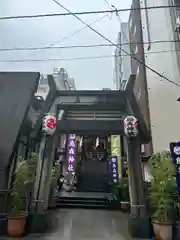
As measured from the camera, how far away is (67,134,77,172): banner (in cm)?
1483

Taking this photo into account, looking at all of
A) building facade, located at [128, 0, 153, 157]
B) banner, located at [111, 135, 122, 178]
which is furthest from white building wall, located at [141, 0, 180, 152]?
banner, located at [111, 135, 122, 178]

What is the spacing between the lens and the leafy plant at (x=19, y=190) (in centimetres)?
588

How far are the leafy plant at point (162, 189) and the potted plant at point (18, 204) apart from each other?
3.20 metres

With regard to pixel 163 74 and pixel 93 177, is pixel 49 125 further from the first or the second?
pixel 93 177

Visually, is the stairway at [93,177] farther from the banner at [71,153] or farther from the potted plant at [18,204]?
the potted plant at [18,204]

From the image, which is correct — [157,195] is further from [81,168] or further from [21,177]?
[81,168]

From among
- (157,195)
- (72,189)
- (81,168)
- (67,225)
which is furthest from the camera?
(81,168)

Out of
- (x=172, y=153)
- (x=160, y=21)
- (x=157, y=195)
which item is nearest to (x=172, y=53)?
(x=160, y=21)

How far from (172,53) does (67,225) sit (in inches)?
318

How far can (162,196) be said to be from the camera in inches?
219

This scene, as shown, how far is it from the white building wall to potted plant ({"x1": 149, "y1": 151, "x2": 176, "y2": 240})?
4661 millimetres

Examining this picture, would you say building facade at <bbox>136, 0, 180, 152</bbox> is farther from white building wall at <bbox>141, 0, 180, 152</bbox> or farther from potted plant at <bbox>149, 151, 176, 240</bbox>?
potted plant at <bbox>149, 151, 176, 240</bbox>

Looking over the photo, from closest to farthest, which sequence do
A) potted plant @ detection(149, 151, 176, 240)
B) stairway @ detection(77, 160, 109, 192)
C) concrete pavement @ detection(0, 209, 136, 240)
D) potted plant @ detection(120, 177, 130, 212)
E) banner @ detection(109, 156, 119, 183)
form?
potted plant @ detection(149, 151, 176, 240) < concrete pavement @ detection(0, 209, 136, 240) < potted plant @ detection(120, 177, 130, 212) < banner @ detection(109, 156, 119, 183) < stairway @ detection(77, 160, 109, 192)

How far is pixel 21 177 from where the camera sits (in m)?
6.05
